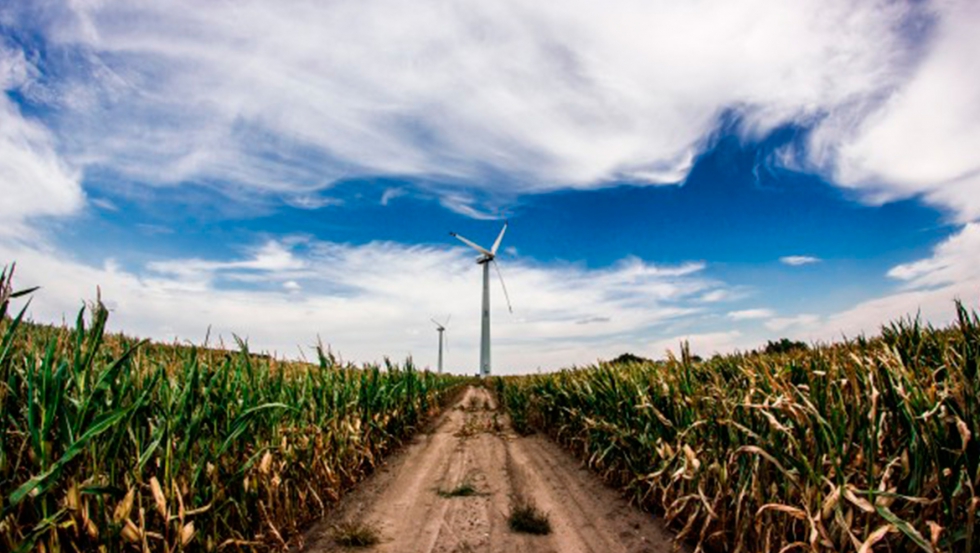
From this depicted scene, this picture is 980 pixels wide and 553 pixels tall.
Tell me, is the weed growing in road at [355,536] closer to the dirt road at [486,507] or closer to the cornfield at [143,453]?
the dirt road at [486,507]

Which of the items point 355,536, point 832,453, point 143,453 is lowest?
Result: point 355,536

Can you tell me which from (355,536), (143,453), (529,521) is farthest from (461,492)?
(143,453)

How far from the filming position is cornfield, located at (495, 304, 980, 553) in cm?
383

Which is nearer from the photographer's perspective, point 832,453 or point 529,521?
point 832,453

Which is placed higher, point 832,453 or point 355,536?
point 832,453

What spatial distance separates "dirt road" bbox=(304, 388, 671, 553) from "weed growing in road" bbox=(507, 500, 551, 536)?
121 millimetres

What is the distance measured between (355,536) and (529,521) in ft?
8.46

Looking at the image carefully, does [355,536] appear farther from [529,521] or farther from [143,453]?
[143,453]

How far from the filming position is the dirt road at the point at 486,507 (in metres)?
7.08

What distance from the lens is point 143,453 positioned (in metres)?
4.94

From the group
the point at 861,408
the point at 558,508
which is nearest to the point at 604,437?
the point at 558,508

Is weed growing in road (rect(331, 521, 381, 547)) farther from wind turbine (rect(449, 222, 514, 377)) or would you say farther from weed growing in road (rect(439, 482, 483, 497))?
wind turbine (rect(449, 222, 514, 377))

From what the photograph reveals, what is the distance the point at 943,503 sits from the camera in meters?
3.77

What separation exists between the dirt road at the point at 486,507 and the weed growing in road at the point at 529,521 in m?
0.12
